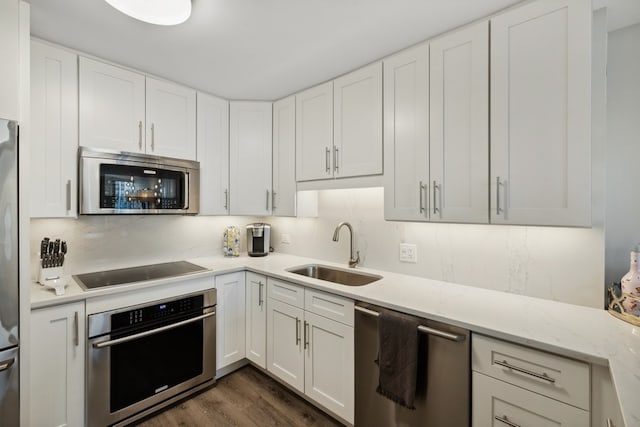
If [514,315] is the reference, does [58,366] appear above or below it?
below

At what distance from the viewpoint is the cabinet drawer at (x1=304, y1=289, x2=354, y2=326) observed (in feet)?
5.57

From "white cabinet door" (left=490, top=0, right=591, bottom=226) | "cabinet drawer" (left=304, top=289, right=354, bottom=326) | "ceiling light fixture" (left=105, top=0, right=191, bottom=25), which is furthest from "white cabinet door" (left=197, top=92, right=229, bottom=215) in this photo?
"white cabinet door" (left=490, top=0, right=591, bottom=226)

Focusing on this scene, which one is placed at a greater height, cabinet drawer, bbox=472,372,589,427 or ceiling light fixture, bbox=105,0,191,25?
ceiling light fixture, bbox=105,0,191,25

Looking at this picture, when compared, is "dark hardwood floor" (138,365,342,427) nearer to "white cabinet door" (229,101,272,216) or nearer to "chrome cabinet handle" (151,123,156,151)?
"white cabinet door" (229,101,272,216)

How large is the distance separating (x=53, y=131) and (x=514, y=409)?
2809 mm

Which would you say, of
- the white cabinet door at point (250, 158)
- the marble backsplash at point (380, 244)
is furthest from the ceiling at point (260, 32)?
the marble backsplash at point (380, 244)

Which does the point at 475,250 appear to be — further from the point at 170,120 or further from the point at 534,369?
the point at 170,120

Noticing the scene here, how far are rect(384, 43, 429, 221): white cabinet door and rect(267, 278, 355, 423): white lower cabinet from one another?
695 mm

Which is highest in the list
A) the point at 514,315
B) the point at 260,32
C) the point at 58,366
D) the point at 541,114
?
the point at 260,32

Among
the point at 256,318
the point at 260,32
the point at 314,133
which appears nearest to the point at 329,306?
the point at 256,318

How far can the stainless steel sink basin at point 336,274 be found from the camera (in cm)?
217

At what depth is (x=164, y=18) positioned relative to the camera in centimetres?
136

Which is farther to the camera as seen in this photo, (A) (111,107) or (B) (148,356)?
(A) (111,107)

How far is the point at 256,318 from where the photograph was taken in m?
2.34
